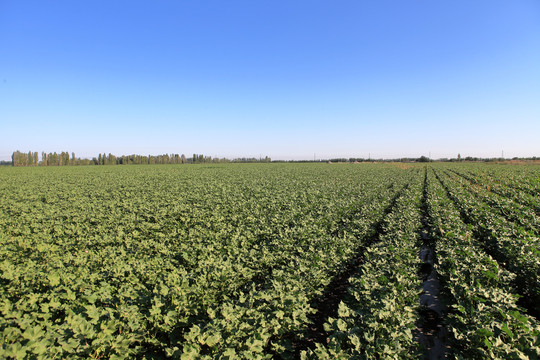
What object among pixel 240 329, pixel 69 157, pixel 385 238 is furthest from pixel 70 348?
pixel 69 157

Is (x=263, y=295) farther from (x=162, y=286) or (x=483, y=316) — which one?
(x=483, y=316)

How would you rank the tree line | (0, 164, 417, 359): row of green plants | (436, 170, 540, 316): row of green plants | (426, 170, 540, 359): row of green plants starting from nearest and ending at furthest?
(0, 164, 417, 359): row of green plants < (426, 170, 540, 359): row of green plants < (436, 170, 540, 316): row of green plants < the tree line

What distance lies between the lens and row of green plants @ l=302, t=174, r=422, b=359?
351cm

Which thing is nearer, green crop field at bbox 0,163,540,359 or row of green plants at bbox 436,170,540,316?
green crop field at bbox 0,163,540,359

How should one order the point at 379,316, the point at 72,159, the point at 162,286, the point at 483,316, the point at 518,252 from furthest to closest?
the point at 72,159 → the point at 518,252 → the point at 162,286 → the point at 483,316 → the point at 379,316

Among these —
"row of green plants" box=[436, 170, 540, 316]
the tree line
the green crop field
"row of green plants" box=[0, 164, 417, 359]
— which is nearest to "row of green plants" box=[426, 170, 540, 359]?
the green crop field

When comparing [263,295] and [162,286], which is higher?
[162,286]

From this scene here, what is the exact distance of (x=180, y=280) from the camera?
5137 millimetres

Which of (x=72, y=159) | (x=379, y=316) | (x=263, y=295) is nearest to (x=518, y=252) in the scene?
(x=379, y=316)

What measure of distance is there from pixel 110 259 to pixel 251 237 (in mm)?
4358

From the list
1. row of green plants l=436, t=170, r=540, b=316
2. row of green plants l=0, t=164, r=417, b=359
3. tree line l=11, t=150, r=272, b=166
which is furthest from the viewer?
tree line l=11, t=150, r=272, b=166

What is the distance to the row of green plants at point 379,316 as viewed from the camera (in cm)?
351

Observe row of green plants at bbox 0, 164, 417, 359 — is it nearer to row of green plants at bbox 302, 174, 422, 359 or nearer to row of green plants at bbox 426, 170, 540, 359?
row of green plants at bbox 302, 174, 422, 359

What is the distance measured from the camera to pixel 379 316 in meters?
3.89
